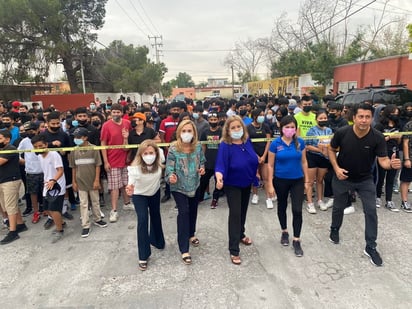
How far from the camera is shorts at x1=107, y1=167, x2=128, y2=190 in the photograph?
5133 mm

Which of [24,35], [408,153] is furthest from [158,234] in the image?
[24,35]

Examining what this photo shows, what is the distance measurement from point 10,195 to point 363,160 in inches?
195

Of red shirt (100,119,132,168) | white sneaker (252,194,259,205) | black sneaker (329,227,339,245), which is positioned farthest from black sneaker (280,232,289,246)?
red shirt (100,119,132,168)

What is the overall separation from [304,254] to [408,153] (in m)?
2.54

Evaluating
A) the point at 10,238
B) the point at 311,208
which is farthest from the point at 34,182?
the point at 311,208

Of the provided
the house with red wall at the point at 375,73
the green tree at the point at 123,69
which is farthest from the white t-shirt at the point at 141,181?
the green tree at the point at 123,69

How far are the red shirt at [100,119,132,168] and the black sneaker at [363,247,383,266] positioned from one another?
3.82 m

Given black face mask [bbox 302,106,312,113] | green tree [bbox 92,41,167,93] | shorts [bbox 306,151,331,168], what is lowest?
shorts [bbox 306,151,331,168]

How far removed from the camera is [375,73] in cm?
1928

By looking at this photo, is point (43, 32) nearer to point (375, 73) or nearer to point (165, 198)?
point (165, 198)

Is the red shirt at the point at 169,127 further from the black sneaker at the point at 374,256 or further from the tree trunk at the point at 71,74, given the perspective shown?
the tree trunk at the point at 71,74

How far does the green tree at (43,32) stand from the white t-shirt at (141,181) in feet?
72.2

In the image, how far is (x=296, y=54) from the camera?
1085 inches

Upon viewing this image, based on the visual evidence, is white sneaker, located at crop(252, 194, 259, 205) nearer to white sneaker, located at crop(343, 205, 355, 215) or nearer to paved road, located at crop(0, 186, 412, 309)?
paved road, located at crop(0, 186, 412, 309)
